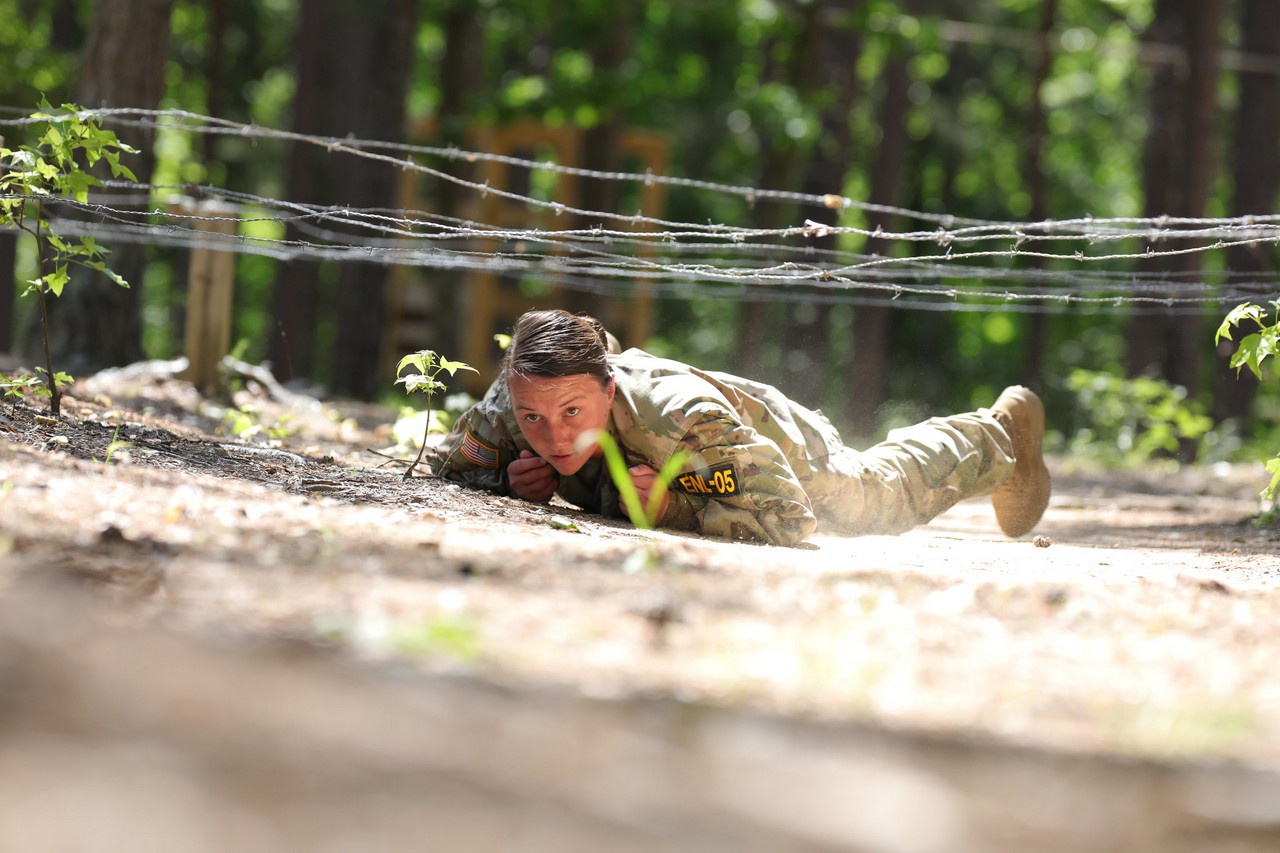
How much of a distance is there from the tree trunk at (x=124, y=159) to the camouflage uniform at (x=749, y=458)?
3665mm

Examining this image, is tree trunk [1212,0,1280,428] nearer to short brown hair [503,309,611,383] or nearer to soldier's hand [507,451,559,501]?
soldier's hand [507,451,559,501]

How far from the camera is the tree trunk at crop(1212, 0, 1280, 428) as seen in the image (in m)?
11.8

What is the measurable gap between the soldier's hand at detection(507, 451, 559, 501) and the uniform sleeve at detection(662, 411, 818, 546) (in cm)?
57

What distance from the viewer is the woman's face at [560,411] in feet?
12.8

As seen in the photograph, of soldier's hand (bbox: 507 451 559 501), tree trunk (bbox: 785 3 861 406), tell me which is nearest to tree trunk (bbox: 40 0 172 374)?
soldier's hand (bbox: 507 451 559 501)

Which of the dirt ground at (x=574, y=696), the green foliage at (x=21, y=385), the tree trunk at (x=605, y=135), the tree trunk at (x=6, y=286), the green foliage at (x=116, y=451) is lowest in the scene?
the tree trunk at (x=6, y=286)

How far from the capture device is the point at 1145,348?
13734mm

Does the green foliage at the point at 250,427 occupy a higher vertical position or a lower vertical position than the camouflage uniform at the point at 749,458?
lower

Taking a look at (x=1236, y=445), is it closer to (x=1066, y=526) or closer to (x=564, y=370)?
(x=1066, y=526)

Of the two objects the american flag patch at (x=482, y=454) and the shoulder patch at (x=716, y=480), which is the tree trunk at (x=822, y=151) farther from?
the shoulder patch at (x=716, y=480)

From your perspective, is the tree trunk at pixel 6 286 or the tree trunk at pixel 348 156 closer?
the tree trunk at pixel 348 156

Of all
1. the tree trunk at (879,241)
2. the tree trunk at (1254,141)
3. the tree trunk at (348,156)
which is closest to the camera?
the tree trunk at (348,156)

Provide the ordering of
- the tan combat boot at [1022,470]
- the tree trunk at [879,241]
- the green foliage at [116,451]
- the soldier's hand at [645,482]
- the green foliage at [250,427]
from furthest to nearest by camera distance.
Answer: the tree trunk at [879,241] → the green foliage at [250,427] → the tan combat boot at [1022,470] → the soldier's hand at [645,482] → the green foliage at [116,451]

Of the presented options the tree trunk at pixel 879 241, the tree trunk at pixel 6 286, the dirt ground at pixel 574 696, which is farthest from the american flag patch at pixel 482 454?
the tree trunk at pixel 6 286
